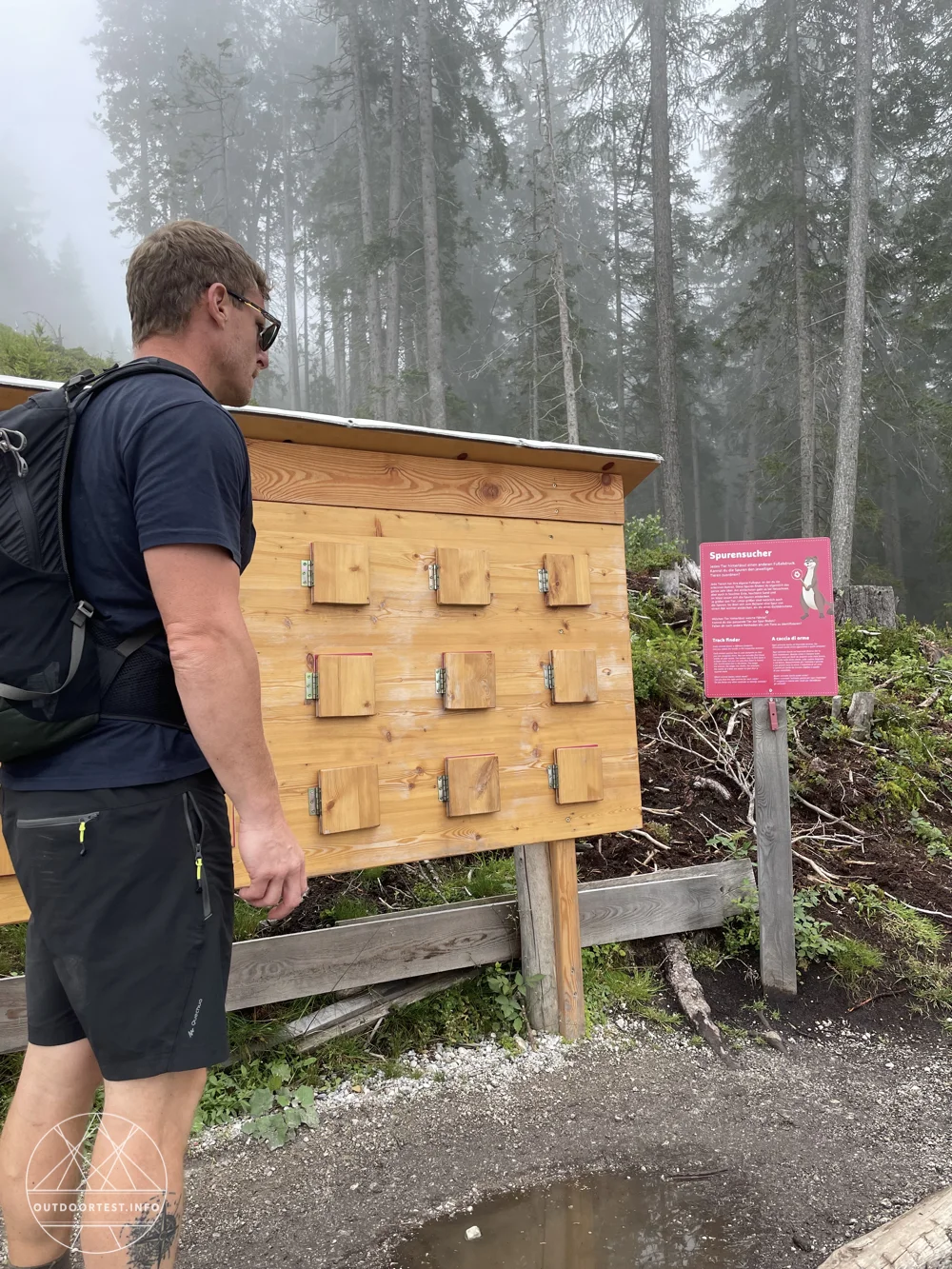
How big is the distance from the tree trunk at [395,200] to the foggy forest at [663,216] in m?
0.08

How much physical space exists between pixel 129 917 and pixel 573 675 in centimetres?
237

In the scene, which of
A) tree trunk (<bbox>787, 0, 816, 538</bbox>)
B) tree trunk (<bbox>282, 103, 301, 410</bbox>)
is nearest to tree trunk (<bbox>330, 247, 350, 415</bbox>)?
tree trunk (<bbox>282, 103, 301, 410</bbox>)

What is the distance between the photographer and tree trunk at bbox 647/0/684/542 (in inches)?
653

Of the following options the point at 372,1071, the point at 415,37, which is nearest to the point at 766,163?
the point at 415,37

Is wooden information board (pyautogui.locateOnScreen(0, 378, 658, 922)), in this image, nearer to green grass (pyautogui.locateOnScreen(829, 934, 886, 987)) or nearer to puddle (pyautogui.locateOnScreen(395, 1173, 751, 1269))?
puddle (pyautogui.locateOnScreen(395, 1173, 751, 1269))

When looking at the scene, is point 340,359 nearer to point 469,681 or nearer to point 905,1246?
point 469,681

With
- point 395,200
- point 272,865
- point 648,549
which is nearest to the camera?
point 272,865

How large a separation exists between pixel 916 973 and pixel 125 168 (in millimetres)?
34789

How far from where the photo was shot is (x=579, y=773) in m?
3.58

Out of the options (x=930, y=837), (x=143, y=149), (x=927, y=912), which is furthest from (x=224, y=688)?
(x=143, y=149)

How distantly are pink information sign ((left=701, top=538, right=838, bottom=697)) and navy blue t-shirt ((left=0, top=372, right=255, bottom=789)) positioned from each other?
2881 mm

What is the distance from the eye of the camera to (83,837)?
152cm

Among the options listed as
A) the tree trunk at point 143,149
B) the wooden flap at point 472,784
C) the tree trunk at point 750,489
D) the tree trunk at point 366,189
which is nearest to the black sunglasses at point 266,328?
the wooden flap at point 472,784

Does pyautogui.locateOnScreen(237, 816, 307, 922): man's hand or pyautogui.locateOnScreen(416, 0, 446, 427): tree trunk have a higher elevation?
pyautogui.locateOnScreen(416, 0, 446, 427): tree trunk
